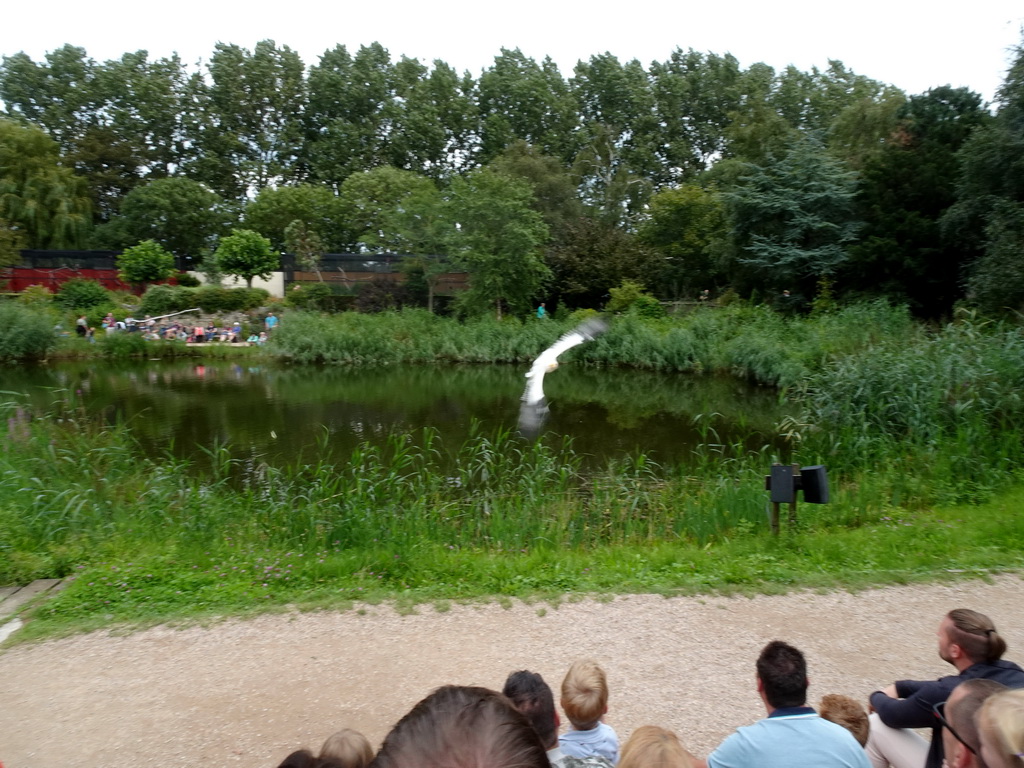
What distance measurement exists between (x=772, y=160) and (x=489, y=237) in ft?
30.8

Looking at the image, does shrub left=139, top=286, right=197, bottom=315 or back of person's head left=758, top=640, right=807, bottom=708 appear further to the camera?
shrub left=139, top=286, right=197, bottom=315

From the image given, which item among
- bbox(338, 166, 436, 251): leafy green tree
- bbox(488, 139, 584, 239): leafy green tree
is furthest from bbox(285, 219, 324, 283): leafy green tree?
bbox(488, 139, 584, 239): leafy green tree

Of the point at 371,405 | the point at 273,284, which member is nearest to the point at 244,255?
the point at 273,284

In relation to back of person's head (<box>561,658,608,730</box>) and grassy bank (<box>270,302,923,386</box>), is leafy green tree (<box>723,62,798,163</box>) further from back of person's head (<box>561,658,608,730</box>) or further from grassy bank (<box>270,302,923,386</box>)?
back of person's head (<box>561,658,608,730</box>)

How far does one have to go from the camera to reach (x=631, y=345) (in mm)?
21406

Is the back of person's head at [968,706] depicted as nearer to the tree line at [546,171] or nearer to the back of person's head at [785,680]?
the back of person's head at [785,680]

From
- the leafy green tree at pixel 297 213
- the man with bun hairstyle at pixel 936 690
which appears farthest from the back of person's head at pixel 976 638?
the leafy green tree at pixel 297 213

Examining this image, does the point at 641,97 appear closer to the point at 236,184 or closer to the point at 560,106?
the point at 560,106

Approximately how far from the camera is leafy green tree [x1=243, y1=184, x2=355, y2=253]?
36.9 meters

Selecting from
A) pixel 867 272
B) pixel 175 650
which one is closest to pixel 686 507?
pixel 175 650

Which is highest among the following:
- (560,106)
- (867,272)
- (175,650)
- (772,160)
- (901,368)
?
(560,106)

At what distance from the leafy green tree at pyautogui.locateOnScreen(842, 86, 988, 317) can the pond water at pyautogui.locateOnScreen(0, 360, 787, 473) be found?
16.5ft

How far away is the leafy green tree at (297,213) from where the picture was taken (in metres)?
36.9

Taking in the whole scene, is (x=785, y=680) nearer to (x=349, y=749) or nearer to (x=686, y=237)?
(x=349, y=749)
